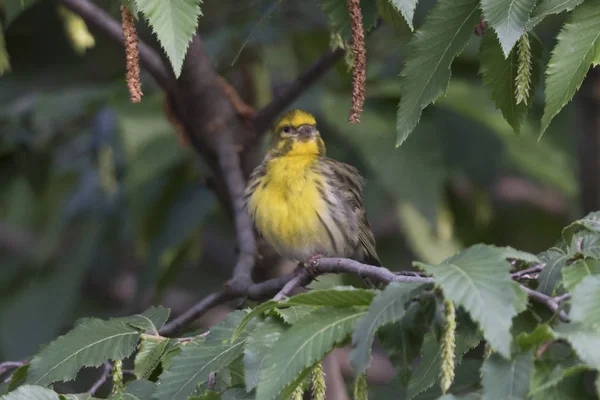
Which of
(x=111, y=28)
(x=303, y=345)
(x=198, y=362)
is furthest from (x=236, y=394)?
(x=111, y=28)

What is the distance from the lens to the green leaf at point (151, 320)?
2.18m

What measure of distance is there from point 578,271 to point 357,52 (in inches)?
30.2

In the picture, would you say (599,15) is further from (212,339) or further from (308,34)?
(308,34)

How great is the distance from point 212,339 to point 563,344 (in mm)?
691

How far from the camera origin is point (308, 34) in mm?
5008

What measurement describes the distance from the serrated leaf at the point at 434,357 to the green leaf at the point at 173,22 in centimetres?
75

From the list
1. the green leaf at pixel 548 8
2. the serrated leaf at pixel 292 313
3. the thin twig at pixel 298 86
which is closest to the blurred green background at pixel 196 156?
the thin twig at pixel 298 86

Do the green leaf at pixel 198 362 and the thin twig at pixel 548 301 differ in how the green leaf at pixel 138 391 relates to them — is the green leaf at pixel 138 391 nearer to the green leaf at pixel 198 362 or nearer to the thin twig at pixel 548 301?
the green leaf at pixel 198 362

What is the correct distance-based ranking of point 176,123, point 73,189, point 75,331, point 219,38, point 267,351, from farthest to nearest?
point 73,189
point 219,38
point 176,123
point 75,331
point 267,351

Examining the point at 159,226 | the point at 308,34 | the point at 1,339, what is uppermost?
the point at 308,34

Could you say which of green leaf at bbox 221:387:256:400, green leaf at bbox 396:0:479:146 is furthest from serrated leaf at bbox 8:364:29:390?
green leaf at bbox 396:0:479:146

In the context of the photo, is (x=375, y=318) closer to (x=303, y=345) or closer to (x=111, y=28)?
(x=303, y=345)

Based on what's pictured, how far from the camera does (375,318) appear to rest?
1.59 metres

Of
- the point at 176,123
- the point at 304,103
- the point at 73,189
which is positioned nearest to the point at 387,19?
the point at 176,123
